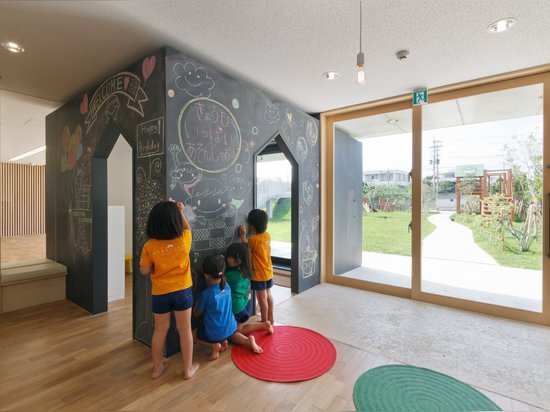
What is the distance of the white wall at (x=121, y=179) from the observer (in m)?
4.86

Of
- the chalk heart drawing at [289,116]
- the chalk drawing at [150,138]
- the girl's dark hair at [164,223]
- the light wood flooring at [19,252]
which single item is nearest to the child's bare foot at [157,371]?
the girl's dark hair at [164,223]

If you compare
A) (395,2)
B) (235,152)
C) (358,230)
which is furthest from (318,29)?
(358,230)

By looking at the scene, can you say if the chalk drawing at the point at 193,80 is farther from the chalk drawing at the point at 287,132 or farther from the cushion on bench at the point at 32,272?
the cushion on bench at the point at 32,272

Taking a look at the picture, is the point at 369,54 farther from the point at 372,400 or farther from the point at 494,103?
the point at 372,400

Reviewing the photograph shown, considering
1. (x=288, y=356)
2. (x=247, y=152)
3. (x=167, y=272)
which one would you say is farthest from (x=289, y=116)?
(x=288, y=356)

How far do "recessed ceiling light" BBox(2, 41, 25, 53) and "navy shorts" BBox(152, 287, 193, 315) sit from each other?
227cm

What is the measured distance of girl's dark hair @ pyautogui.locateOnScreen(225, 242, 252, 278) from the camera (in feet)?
8.48

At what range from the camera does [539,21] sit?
203 centimetres

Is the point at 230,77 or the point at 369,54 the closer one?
the point at 369,54

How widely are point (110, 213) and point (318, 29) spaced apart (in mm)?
2998

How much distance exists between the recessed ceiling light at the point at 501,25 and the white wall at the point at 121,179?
16.5 ft

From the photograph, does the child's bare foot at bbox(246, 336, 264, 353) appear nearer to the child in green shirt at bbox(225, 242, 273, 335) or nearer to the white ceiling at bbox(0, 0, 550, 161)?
the child in green shirt at bbox(225, 242, 273, 335)

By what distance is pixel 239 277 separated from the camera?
2.61 m

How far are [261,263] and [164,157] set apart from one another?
1301 millimetres
